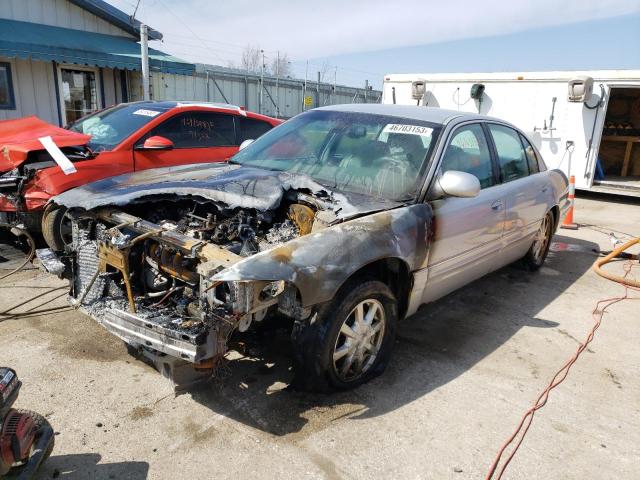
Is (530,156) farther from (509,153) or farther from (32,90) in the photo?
(32,90)

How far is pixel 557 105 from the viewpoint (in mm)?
10797

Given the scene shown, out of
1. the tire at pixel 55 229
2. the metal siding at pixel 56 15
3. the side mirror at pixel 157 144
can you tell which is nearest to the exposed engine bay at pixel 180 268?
the tire at pixel 55 229

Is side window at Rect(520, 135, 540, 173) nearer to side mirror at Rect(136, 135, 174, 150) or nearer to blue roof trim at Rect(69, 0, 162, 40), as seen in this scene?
side mirror at Rect(136, 135, 174, 150)

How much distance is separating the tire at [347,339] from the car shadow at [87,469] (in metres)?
0.98

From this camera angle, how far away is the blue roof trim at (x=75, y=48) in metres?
9.37

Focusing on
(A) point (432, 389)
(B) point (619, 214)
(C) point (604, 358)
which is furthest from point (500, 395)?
(B) point (619, 214)

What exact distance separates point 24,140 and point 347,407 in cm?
423

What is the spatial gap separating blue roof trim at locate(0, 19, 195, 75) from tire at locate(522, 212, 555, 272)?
365 inches

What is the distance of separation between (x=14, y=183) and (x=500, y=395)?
464cm

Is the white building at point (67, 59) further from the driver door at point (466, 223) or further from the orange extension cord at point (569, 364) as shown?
the orange extension cord at point (569, 364)

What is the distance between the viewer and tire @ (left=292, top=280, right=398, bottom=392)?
2852 mm

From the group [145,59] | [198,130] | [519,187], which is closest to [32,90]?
[145,59]

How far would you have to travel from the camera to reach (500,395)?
328 cm

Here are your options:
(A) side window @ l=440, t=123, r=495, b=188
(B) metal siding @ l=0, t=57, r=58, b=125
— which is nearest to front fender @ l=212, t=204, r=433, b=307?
(A) side window @ l=440, t=123, r=495, b=188
